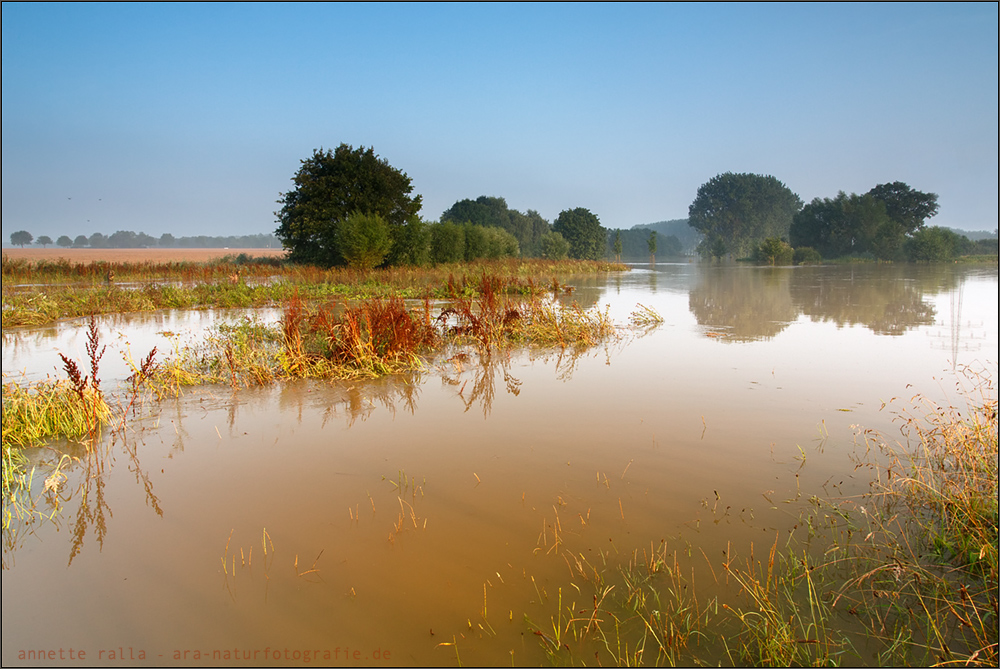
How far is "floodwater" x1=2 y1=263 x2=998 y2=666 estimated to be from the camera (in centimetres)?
240

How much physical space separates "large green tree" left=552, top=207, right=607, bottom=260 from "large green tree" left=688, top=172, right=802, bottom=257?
3756 centimetres

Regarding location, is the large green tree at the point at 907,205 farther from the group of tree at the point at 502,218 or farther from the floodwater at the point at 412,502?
the floodwater at the point at 412,502

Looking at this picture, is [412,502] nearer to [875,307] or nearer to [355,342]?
[355,342]

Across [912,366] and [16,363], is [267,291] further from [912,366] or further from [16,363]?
[912,366]

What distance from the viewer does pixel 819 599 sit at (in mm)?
2463

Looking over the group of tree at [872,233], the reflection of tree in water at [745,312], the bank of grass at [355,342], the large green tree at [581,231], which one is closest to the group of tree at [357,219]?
the reflection of tree in water at [745,312]

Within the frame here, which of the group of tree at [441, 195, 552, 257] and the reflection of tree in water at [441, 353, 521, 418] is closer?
the reflection of tree in water at [441, 353, 521, 418]

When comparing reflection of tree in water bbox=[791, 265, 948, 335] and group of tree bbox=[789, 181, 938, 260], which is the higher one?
group of tree bbox=[789, 181, 938, 260]

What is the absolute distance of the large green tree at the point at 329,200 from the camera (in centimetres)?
3147

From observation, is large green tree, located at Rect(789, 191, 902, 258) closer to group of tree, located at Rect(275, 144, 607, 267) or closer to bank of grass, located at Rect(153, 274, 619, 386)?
group of tree, located at Rect(275, 144, 607, 267)

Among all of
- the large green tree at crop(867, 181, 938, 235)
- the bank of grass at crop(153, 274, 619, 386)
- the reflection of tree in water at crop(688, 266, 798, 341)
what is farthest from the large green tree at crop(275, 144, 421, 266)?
the large green tree at crop(867, 181, 938, 235)

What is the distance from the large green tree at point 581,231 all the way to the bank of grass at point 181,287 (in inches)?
1501

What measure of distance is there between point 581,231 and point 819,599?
66693mm

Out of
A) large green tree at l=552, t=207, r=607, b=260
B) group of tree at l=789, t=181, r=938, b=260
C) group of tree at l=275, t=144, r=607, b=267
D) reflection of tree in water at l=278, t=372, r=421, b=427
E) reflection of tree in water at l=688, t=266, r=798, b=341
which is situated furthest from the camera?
large green tree at l=552, t=207, r=607, b=260
